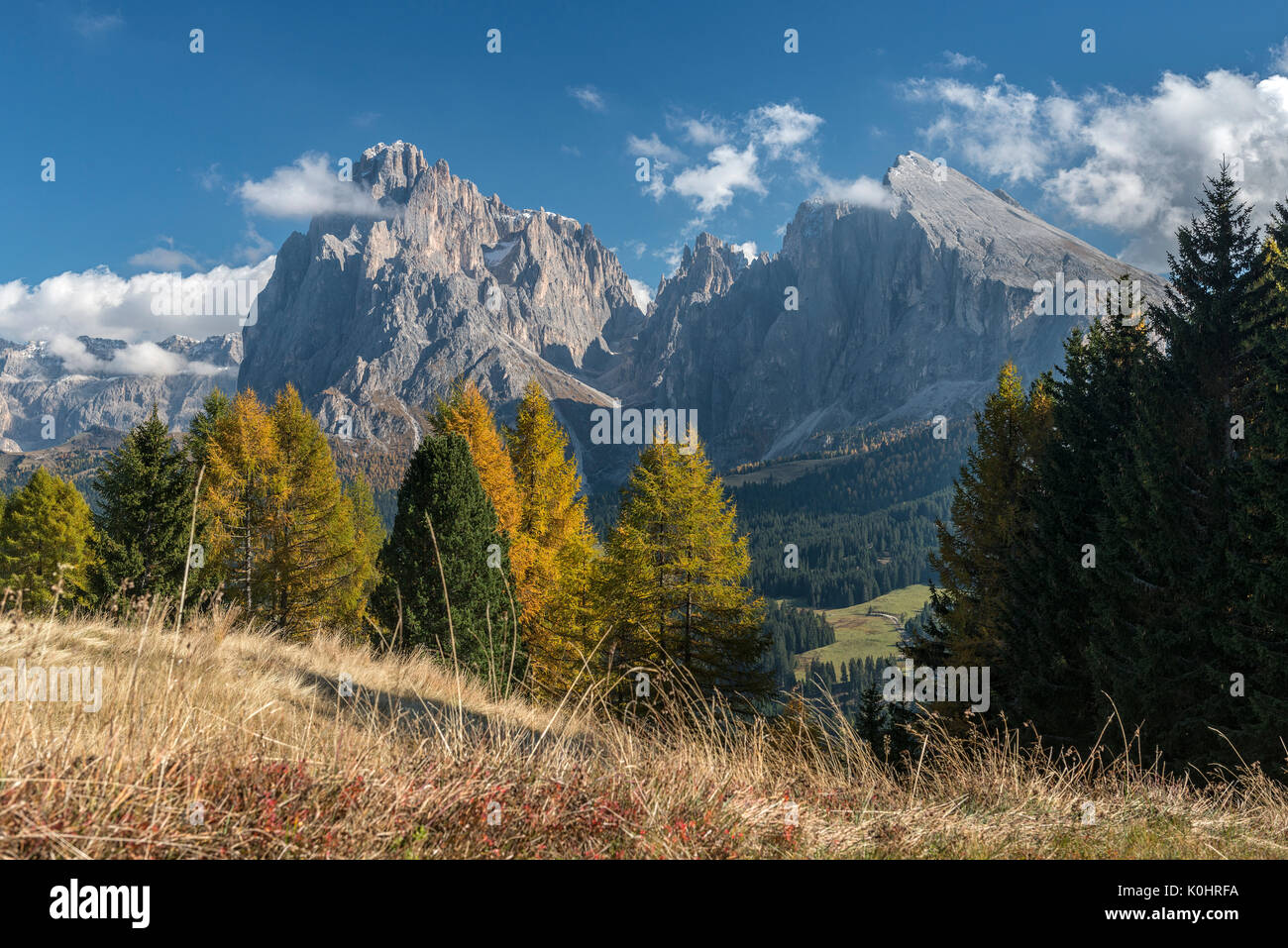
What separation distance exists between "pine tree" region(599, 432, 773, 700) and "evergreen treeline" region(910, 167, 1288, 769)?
A: 22.6 ft

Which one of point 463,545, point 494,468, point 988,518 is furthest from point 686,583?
point 988,518

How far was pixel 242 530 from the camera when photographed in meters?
23.4

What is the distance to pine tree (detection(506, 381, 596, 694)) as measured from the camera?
19.7 meters

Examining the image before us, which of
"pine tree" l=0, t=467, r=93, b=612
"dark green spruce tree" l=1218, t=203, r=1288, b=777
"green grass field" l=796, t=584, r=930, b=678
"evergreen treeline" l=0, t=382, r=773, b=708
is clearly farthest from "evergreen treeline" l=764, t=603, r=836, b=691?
"dark green spruce tree" l=1218, t=203, r=1288, b=777

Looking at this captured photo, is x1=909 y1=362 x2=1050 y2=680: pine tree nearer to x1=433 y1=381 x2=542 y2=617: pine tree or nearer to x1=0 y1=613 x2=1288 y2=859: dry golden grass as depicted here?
x1=433 y1=381 x2=542 y2=617: pine tree

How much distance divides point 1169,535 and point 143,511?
26.5 meters

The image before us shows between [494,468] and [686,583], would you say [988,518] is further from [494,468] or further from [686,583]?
[494,468]

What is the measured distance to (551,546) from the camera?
24250 mm

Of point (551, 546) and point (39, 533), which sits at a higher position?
point (39, 533)

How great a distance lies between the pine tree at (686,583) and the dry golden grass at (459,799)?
1418 cm

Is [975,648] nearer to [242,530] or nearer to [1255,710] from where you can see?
[1255,710]

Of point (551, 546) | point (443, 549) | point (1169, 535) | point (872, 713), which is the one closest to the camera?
point (1169, 535)

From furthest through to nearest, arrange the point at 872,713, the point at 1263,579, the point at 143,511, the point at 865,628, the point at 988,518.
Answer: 1. the point at 865,628
2. the point at 872,713
3. the point at 988,518
4. the point at 143,511
5. the point at 1263,579
